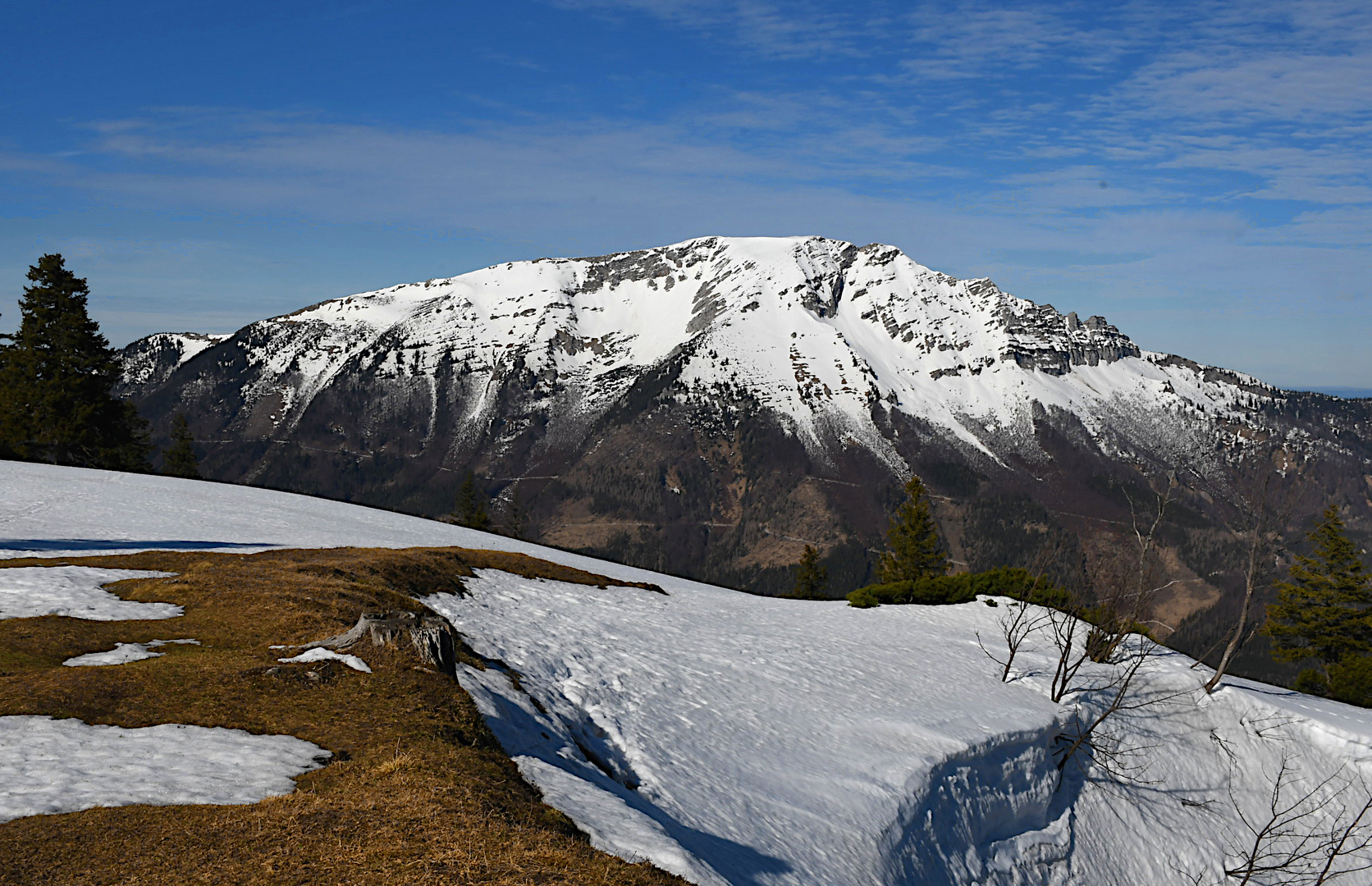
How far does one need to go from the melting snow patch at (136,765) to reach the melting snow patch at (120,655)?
308 centimetres

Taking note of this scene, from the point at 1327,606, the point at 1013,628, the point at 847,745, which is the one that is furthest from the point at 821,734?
the point at 1327,606

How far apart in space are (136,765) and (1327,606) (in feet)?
205

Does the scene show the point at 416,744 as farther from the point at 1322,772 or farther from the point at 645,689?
the point at 1322,772

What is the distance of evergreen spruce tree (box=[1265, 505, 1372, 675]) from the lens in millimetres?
50875

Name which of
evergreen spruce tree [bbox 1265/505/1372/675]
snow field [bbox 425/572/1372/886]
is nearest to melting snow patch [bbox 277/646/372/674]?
snow field [bbox 425/572/1372/886]

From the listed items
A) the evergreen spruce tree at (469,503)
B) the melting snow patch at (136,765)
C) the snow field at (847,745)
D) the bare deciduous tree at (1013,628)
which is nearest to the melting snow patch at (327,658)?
the snow field at (847,745)

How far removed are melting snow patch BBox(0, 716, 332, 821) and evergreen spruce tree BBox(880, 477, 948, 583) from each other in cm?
6842

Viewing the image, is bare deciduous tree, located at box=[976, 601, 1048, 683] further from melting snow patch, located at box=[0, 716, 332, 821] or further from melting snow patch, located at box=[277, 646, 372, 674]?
melting snow patch, located at box=[0, 716, 332, 821]

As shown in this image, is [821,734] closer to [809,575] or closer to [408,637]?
[408,637]

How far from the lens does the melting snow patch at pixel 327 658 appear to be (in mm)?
15391

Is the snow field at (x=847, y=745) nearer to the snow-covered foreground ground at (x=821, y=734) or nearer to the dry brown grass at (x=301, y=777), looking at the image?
the snow-covered foreground ground at (x=821, y=734)

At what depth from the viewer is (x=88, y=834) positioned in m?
9.05

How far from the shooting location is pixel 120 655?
50.6 feet

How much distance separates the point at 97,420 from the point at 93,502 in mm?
23065
